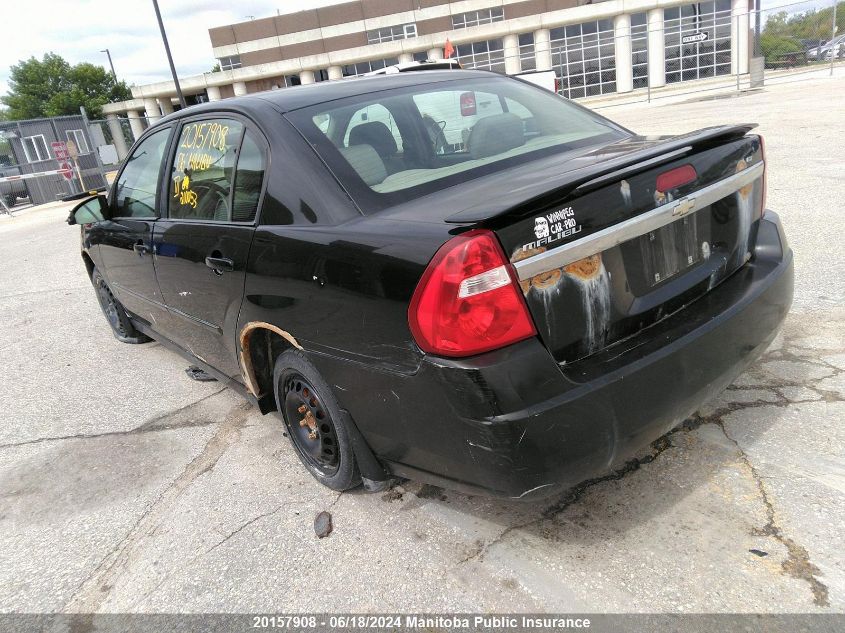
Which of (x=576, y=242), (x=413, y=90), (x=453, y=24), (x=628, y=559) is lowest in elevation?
(x=628, y=559)

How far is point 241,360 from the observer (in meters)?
2.94

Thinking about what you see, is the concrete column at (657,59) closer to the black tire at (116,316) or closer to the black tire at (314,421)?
the black tire at (116,316)

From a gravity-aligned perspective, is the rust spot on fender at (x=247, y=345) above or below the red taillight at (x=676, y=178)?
below

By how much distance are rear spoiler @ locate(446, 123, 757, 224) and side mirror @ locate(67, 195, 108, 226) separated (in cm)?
322

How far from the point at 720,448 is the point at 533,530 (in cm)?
91

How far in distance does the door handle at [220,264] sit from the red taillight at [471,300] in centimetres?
120

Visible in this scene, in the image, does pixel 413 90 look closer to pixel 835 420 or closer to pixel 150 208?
pixel 150 208

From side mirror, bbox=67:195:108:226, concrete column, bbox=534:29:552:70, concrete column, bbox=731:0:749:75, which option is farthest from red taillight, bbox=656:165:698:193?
concrete column, bbox=534:29:552:70

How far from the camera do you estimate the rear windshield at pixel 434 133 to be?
7.81 feet

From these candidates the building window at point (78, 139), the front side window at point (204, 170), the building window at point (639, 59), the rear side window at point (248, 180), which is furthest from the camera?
the building window at point (639, 59)

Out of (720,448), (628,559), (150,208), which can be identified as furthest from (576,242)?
(150,208)

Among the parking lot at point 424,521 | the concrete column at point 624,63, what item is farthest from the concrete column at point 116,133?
the concrete column at point 624,63

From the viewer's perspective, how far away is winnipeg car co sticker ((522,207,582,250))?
183 centimetres

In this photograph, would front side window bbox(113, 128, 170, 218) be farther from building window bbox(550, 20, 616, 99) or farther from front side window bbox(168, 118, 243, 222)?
building window bbox(550, 20, 616, 99)
